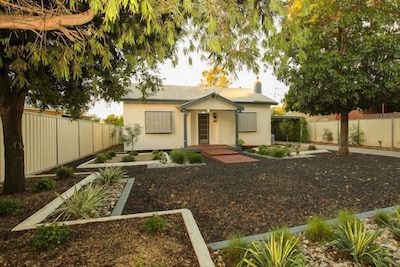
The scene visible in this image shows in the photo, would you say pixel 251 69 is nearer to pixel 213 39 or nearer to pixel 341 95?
A: pixel 213 39

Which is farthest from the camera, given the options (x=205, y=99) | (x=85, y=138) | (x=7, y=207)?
(x=205, y=99)

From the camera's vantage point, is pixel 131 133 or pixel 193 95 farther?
pixel 193 95

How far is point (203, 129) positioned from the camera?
48.4 feet

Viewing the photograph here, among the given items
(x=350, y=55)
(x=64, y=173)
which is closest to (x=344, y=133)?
(x=350, y=55)

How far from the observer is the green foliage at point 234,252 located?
2406 mm

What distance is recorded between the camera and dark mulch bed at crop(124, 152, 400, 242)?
142 inches

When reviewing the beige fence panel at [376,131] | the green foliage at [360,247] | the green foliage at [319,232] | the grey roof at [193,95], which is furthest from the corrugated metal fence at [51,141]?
the beige fence panel at [376,131]

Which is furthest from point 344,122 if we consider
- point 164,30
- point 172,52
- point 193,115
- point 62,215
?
point 62,215

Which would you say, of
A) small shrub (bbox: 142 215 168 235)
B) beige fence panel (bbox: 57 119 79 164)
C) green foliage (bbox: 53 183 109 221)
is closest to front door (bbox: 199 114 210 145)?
beige fence panel (bbox: 57 119 79 164)

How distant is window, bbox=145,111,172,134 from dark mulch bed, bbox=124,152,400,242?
6114 millimetres

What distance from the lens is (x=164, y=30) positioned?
2742 millimetres

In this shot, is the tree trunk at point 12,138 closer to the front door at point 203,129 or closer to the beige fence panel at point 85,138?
the beige fence panel at point 85,138

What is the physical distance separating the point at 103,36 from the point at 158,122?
10.7 m

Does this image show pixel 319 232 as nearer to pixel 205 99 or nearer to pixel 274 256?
pixel 274 256
